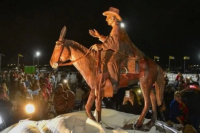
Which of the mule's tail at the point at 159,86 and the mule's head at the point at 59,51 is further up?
the mule's head at the point at 59,51

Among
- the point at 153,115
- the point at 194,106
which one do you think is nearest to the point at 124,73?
the point at 153,115

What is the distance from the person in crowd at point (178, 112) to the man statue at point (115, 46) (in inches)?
95.6

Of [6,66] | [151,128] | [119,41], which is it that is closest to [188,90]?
[151,128]

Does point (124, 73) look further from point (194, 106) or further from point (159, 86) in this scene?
point (194, 106)

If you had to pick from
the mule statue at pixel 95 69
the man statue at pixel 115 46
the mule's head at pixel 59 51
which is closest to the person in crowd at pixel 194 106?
the mule statue at pixel 95 69

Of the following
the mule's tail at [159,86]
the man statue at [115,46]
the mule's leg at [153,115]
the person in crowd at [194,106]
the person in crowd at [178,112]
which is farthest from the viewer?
the person in crowd at [194,106]

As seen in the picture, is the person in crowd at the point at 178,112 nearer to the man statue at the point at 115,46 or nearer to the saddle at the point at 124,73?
the saddle at the point at 124,73

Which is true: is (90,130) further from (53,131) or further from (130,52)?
(130,52)

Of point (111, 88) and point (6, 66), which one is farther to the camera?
point (6, 66)

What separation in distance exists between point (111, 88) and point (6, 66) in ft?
133

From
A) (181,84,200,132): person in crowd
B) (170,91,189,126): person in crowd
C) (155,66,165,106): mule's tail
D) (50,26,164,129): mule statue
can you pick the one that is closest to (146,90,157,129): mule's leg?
(50,26,164,129): mule statue

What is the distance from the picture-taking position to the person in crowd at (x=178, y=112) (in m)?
6.68

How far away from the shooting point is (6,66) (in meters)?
41.3

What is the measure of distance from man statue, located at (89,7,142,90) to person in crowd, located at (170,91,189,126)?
7.97 feet
